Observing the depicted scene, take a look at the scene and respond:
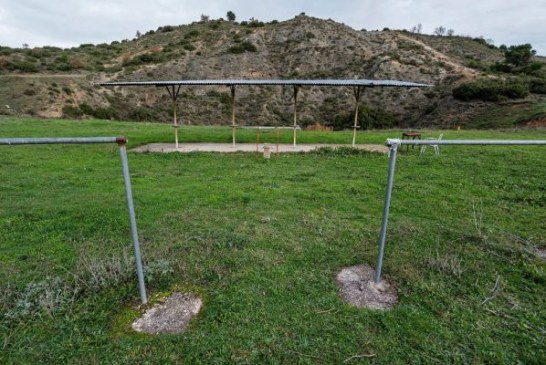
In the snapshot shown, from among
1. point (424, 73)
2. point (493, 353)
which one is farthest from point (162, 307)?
point (424, 73)

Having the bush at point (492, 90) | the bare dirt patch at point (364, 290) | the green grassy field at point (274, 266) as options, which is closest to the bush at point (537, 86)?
the bush at point (492, 90)

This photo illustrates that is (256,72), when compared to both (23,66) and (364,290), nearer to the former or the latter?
(23,66)

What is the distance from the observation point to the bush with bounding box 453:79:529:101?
92.1 ft

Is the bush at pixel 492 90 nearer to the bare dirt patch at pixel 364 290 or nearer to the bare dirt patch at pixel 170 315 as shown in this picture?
Result: the bare dirt patch at pixel 364 290

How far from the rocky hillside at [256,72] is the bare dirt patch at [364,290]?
27264mm

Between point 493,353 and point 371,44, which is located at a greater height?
point 371,44

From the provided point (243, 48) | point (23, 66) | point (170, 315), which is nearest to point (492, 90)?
point (243, 48)

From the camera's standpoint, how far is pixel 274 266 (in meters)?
4.28

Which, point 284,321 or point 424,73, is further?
point 424,73

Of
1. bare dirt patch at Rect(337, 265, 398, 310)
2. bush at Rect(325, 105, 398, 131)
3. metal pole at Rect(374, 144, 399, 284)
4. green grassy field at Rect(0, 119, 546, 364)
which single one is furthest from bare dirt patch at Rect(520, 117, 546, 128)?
metal pole at Rect(374, 144, 399, 284)

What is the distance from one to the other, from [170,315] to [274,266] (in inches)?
55.8

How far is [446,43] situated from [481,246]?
57.3m

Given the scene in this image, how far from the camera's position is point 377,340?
298 centimetres

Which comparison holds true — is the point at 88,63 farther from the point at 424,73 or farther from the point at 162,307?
the point at 162,307
